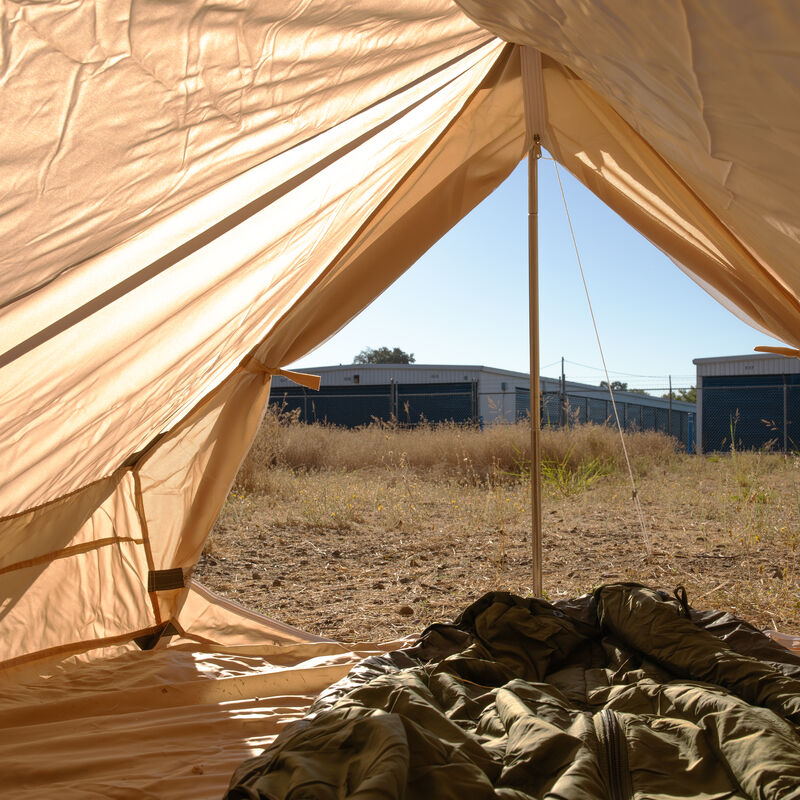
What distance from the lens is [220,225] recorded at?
185 cm

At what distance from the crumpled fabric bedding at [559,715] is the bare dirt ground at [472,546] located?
1.23 metres

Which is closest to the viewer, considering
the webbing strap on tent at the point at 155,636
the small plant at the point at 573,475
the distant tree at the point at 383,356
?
the webbing strap on tent at the point at 155,636

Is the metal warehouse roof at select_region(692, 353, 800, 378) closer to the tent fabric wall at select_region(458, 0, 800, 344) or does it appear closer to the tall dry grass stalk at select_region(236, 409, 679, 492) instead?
the tall dry grass stalk at select_region(236, 409, 679, 492)

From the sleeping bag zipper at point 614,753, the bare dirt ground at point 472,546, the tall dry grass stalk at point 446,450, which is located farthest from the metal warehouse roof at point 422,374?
the sleeping bag zipper at point 614,753

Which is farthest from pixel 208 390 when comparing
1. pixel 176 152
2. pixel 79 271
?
pixel 176 152

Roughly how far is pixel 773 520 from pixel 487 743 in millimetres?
4286

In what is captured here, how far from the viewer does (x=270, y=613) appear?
351 cm

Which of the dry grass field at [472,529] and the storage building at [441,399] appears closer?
the dry grass field at [472,529]

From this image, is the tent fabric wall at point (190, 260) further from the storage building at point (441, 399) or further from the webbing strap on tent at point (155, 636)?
the storage building at point (441, 399)

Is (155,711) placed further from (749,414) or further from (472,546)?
(749,414)

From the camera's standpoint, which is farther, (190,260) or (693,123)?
(190,260)

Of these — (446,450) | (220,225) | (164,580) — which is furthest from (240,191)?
(446,450)

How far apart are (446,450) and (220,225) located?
615cm

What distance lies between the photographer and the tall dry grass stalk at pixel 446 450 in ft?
22.9
